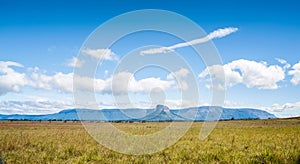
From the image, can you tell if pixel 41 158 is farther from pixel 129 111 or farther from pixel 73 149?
pixel 129 111

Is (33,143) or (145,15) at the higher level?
(145,15)

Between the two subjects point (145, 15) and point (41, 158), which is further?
point (145, 15)

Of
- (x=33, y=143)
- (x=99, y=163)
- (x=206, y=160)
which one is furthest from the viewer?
(x=33, y=143)

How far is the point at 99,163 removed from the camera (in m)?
14.2

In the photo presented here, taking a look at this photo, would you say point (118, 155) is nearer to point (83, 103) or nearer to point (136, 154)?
point (136, 154)

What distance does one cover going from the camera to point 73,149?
1816cm

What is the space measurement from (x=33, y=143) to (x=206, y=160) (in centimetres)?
1172

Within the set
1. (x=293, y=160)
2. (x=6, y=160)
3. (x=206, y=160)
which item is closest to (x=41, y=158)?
(x=6, y=160)

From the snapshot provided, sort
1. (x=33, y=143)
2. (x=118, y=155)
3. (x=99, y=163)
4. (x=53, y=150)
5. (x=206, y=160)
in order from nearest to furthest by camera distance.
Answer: (x=99, y=163), (x=206, y=160), (x=118, y=155), (x=53, y=150), (x=33, y=143)

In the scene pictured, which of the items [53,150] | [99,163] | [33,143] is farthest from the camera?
[33,143]

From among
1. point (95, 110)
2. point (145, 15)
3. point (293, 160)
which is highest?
point (145, 15)

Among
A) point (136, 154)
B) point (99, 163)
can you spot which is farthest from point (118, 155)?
point (99, 163)

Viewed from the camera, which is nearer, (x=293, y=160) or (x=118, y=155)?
(x=293, y=160)

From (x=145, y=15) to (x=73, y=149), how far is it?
8432 mm
